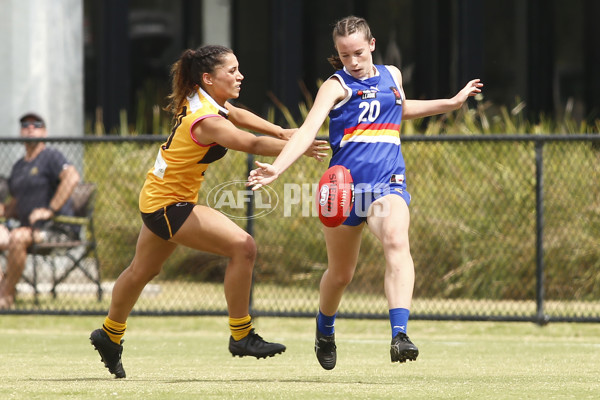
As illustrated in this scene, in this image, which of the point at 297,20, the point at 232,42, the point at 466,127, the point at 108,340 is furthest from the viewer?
the point at 232,42

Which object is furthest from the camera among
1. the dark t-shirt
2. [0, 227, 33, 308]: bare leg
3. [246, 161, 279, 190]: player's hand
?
the dark t-shirt

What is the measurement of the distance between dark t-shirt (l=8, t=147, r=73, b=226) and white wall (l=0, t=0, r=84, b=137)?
157 cm

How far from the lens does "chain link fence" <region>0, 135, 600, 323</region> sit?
39.2 ft

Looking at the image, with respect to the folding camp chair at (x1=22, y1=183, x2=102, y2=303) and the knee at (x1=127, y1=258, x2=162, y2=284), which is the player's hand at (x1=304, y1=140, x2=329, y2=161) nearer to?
the knee at (x1=127, y1=258, x2=162, y2=284)

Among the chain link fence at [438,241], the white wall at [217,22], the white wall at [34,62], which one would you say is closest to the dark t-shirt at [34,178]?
the chain link fence at [438,241]

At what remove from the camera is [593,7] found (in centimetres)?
1944

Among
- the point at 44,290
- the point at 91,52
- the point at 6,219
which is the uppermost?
the point at 91,52

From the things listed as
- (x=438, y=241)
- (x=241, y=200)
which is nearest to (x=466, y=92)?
Result: (x=241, y=200)

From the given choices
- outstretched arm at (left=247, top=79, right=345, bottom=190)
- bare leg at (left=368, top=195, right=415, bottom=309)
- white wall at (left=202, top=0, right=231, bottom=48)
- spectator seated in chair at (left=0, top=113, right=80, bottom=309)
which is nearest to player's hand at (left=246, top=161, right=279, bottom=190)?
outstretched arm at (left=247, top=79, right=345, bottom=190)

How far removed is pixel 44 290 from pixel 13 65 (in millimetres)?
2679

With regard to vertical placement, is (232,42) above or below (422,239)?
above

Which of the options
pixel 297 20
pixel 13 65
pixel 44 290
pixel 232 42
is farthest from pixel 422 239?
pixel 232 42

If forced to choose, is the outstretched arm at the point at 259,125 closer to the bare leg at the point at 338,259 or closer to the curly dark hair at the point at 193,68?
the curly dark hair at the point at 193,68

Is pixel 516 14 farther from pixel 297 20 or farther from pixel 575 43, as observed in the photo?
pixel 297 20
